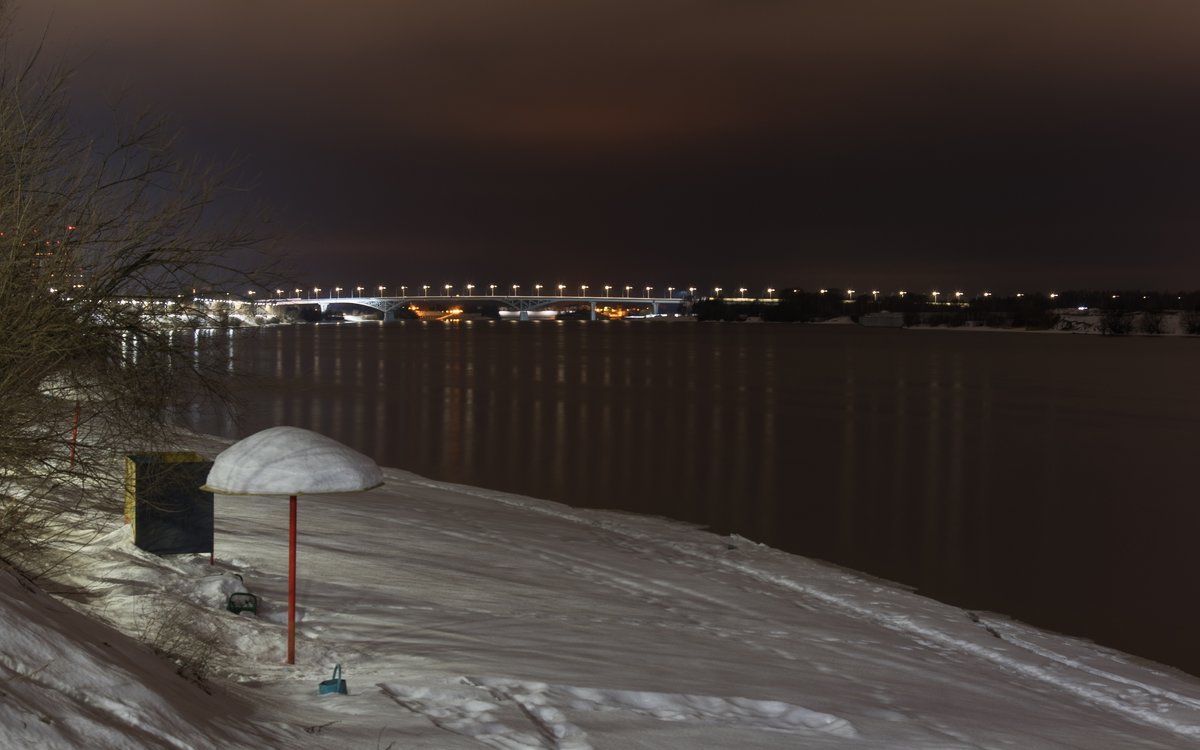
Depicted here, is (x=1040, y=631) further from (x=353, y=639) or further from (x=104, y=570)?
(x=104, y=570)

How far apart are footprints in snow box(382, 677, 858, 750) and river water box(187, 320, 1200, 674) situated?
7012 mm

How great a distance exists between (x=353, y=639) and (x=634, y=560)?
6450mm

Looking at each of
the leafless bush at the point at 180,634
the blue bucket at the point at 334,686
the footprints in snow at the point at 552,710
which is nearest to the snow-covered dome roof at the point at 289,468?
the leafless bush at the point at 180,634

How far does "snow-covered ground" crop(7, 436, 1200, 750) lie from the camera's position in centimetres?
557

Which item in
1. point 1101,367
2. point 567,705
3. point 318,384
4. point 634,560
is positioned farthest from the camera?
point 1101,367

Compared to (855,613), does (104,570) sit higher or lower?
higher

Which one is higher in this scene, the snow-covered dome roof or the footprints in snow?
the snow-covered dome roof

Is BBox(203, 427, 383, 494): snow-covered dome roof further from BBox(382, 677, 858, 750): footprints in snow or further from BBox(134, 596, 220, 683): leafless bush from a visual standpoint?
BBox(382, 677, 858, 750): footprints in snow

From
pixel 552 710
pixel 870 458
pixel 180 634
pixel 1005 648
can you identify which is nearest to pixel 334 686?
pixel 180 634

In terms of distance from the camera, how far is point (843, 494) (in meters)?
23.9

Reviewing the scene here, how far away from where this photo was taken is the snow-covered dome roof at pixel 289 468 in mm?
7336

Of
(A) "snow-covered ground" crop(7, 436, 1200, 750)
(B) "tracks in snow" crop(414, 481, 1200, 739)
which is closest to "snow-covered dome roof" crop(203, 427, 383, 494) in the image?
(A) "snow-covered ground" crop(7, 436, 1200, 750)

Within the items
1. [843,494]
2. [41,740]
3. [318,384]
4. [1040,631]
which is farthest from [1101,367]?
[41,740]

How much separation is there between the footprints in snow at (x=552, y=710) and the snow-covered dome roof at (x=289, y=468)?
55.2 inches
